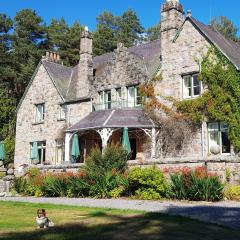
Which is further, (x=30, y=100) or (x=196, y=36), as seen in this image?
(x=30, y=100)

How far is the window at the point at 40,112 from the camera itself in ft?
122

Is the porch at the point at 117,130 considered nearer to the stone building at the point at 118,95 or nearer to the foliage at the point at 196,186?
the stone building at the point at 118,95

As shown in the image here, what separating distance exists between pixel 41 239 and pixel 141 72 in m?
22.5

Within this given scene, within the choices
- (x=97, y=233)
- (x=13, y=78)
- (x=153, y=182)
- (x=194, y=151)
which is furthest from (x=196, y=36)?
(x=13, y=78)

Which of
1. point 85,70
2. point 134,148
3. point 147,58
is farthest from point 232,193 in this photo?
point 85,70

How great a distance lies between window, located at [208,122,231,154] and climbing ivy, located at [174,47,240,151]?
603 mm

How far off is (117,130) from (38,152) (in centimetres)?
956

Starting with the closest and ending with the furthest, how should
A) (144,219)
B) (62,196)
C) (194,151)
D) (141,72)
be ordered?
(144,219)
(62,196)
(194,151)
(141,72)

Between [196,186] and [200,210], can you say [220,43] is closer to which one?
[196,186]

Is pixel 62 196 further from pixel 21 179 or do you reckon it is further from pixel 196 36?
pixel 196 36

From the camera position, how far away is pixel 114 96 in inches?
1248

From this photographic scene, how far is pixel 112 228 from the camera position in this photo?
984cm

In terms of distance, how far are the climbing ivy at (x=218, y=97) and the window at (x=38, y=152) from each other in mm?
14100

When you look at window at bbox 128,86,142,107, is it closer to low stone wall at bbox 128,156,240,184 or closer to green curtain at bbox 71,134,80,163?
green curtain at bbox 71,134,80,163
